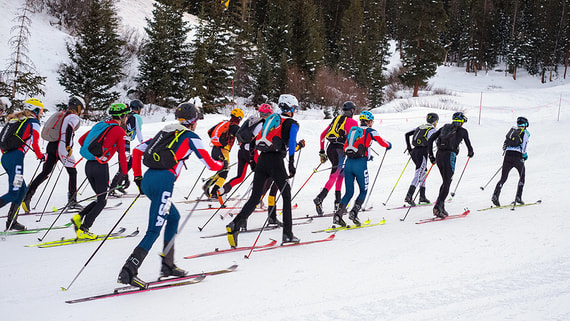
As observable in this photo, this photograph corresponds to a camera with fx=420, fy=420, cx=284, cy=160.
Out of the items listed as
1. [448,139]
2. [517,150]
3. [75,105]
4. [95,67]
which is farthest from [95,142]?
[95,67]

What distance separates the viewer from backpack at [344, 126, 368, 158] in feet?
24.8

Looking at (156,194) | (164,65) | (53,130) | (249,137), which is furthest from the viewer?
(164,65)

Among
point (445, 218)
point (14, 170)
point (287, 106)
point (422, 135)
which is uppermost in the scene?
point (287, 106)

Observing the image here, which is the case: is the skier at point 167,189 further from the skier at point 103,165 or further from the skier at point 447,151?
the skier at point 447,151

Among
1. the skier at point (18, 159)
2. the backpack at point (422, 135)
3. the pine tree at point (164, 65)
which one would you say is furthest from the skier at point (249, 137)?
the pine tree at point (164, 65)

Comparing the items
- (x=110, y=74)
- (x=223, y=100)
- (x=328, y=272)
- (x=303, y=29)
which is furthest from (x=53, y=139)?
(x=303, y=29)

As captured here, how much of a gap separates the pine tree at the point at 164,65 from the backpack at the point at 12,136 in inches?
741

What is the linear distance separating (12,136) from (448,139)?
801 cm

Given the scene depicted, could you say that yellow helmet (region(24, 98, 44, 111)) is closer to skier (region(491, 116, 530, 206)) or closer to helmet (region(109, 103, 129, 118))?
helmet (region(109, 103, 129, 118))

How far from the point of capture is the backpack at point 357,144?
757cm

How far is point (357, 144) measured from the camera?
24.8 feet

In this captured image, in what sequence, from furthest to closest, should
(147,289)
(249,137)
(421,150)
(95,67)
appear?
1. (95,67)
2. (421,150)
3. (249,137)
4. (147,289)

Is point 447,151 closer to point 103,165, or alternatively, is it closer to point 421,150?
point 421,150

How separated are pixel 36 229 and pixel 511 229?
26.7 ft
